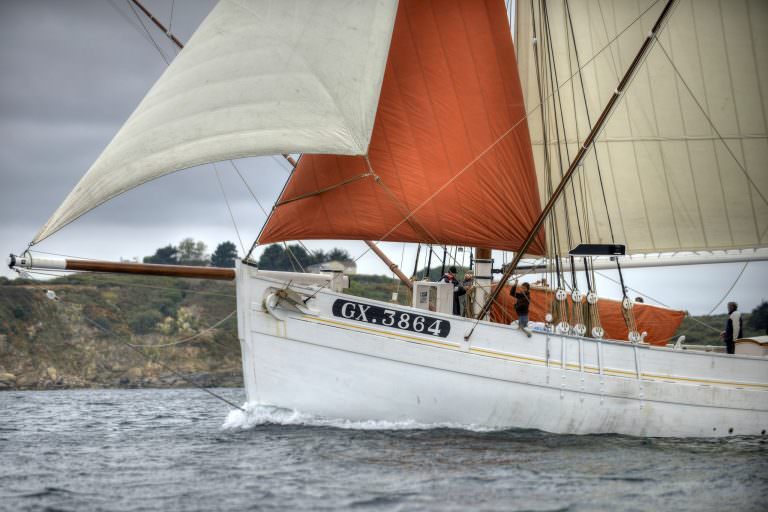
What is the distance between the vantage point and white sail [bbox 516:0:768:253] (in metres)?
31.4

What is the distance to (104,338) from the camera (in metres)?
79.1

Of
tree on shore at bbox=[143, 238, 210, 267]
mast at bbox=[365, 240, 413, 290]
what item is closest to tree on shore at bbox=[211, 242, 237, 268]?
tree on shore at bbox=[143, 238, 210, 267]

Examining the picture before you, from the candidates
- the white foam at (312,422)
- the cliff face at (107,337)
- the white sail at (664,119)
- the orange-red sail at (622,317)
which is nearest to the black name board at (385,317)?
the white foam at (312,422)

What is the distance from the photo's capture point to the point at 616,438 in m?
25.7

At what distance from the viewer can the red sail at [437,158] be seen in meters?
26.3

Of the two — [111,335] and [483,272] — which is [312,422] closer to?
[483,272]

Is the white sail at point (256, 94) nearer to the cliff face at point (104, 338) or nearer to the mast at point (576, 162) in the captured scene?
the mast at point (576, 162)

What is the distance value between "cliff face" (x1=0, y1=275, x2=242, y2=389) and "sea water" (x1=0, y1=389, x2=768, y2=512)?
43824mm

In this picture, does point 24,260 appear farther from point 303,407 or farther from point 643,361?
point 643,361

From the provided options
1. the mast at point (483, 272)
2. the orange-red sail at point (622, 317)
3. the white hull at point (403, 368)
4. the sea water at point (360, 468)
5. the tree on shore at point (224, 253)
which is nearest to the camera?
the sea water at point (360, 468)

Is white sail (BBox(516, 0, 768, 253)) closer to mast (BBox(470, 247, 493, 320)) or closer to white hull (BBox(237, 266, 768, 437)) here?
mast (BBox(470, 247, 493, 320))

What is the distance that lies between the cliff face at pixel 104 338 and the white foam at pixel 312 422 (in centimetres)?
4243

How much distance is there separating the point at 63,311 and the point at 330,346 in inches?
2370

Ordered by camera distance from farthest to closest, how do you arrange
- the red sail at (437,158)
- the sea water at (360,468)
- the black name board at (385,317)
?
the red sail at (437,158) < the black name board at (385,317) < the sea water at (360,468)
